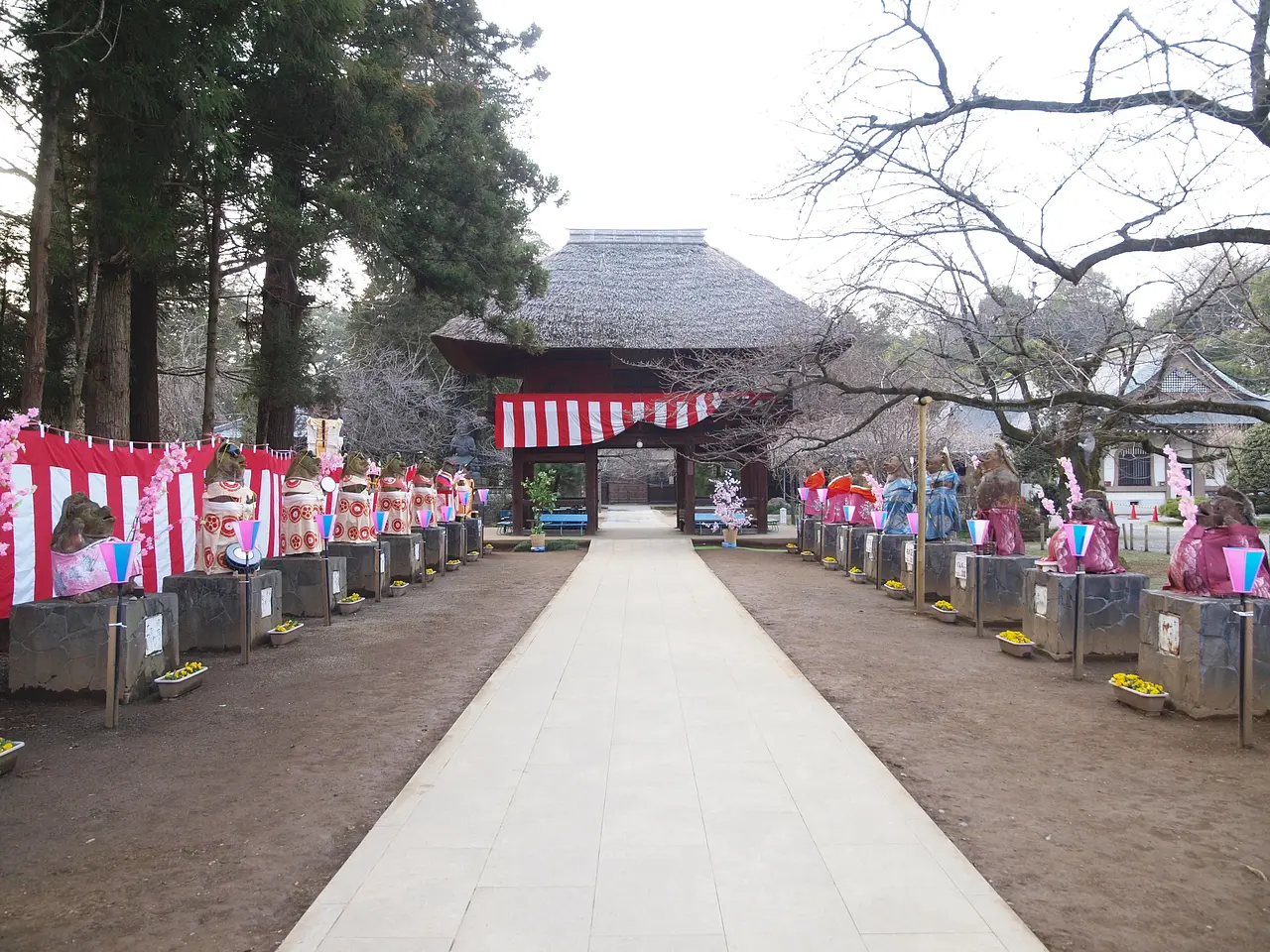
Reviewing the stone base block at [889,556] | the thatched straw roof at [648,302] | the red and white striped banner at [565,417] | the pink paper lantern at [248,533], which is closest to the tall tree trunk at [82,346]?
the pink paper lantern at [248,533]

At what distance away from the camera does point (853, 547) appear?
14.2m

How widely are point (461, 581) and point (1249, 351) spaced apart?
1069 centimetres

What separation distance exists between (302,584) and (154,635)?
10.5 feet

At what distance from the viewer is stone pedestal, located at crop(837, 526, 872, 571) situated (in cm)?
1397

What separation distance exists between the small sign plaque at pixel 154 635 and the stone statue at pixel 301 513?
321 centimetres

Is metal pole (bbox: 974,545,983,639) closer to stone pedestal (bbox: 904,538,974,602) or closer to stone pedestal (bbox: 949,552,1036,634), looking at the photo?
stone pedestal (bbox: 949,552,1036,634)

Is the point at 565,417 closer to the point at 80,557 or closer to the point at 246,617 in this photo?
the point at 246,617

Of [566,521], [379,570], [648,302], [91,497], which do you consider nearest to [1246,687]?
[91,497]

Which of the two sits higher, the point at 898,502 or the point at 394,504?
the point at 898,502

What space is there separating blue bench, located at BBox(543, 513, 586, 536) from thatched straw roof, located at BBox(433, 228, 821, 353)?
4577 mm

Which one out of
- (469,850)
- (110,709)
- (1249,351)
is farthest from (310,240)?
(1249,351)

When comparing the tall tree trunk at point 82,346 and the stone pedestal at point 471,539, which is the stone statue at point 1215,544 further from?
the stone pedestal at point 471,539

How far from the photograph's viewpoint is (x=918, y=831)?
11.9 feet

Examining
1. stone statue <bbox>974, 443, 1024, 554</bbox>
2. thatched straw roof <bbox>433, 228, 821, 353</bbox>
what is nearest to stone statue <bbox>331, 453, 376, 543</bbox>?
thatched straw roof <bbox>433, 228, 821, 353</bbox>
